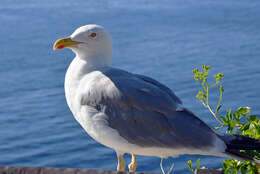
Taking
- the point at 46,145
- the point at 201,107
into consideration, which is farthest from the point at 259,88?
the point at 46,145

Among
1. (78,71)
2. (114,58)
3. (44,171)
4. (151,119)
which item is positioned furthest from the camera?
(114,58)

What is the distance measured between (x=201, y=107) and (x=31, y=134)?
58.3 inches

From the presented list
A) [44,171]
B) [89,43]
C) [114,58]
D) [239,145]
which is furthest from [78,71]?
[114,58]

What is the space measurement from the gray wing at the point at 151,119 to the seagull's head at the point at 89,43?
0.20 meters

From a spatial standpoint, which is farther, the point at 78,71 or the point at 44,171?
the point at 78,71

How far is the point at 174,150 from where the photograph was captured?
76.3 inches

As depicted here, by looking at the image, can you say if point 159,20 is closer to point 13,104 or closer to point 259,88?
point 259,88

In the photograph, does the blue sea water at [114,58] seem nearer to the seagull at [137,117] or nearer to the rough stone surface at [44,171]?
the seagull at [137,117]

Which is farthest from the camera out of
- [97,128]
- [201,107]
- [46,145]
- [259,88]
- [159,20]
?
[159,20]

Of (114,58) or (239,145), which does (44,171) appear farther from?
(114,58)

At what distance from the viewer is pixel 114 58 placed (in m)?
5.80

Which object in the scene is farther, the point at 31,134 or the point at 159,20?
the point at 159,20

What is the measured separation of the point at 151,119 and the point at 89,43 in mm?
407

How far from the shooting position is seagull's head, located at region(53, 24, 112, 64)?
2.06 metres
